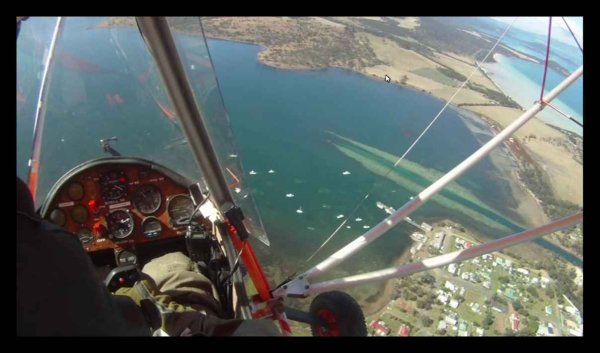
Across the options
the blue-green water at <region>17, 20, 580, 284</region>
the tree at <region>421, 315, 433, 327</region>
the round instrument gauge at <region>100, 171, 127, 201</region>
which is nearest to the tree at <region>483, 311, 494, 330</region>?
the tree at <region>421, 315, 433, 327</region>

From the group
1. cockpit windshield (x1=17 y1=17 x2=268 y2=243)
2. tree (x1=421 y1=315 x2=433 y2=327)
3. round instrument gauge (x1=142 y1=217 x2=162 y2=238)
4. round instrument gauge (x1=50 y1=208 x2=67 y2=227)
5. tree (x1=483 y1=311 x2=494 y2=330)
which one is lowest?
tree (x1=483 y1=311 x2=494 y2=330)

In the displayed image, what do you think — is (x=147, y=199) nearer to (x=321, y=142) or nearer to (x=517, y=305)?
Answer: (x=517, y=305)

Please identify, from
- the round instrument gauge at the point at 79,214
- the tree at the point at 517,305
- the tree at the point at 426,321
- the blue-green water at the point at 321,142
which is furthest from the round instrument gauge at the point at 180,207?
the tree at the point at 517,305

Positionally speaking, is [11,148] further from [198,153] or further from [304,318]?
[304,318]

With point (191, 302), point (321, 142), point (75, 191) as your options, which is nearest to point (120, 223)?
point (75, 191)

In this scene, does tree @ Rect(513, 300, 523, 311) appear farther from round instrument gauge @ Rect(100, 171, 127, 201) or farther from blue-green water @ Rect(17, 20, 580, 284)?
round instrument gauge @ Rect(100, 171, 127, 201)

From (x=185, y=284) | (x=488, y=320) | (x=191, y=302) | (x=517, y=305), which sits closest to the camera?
(x=191, y=302)

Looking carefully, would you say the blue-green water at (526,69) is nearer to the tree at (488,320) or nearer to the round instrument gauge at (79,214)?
the tree at (488,320)
